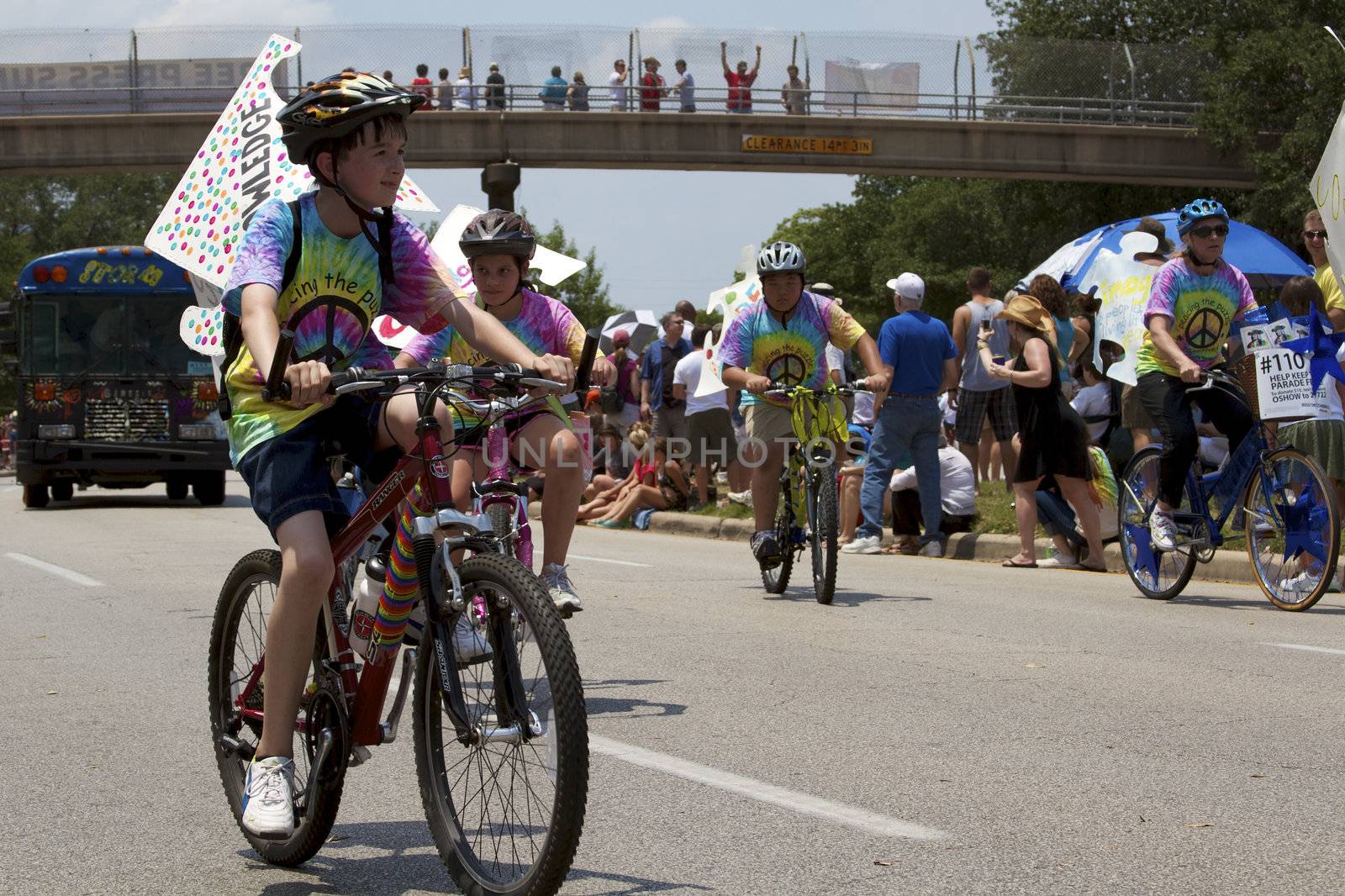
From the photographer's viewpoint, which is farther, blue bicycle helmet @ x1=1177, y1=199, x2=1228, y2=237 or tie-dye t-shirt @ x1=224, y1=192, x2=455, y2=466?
blue bicycle helmet @ x1=1177, y1=199, x2=1228, y2=237

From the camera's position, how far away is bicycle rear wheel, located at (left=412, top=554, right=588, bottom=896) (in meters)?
3.80

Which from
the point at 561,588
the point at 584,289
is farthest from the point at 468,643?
the point at 584,289

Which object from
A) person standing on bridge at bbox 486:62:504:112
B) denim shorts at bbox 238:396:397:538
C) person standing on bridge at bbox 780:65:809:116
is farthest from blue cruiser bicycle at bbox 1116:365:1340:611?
person standing on bridge at bbox 486:62:504:112

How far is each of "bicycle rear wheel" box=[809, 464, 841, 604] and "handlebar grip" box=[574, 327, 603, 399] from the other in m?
5.84

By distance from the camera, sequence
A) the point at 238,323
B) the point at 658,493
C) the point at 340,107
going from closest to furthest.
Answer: the point at 340,107
the point at 238,323
the point at 658,493

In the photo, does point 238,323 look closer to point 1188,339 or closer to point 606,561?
point 1188,339

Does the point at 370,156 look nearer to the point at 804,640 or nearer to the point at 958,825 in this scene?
the point at 958,825

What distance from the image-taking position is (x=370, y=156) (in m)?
4.63

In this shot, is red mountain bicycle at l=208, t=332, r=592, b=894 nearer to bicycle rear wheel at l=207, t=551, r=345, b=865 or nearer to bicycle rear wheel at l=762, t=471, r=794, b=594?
bicycle rear wheel at l=207, t=551, r=345, b=865

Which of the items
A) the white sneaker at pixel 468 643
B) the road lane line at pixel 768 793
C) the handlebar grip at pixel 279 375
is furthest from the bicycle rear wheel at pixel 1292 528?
the handlebar grip at pixel 279 375

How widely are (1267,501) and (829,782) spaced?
17.2 feet

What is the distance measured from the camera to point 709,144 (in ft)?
144

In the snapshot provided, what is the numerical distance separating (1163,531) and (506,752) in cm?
722

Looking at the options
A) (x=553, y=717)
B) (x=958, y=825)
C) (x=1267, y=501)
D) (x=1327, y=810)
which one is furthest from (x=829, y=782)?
(x=1267, y=501)
